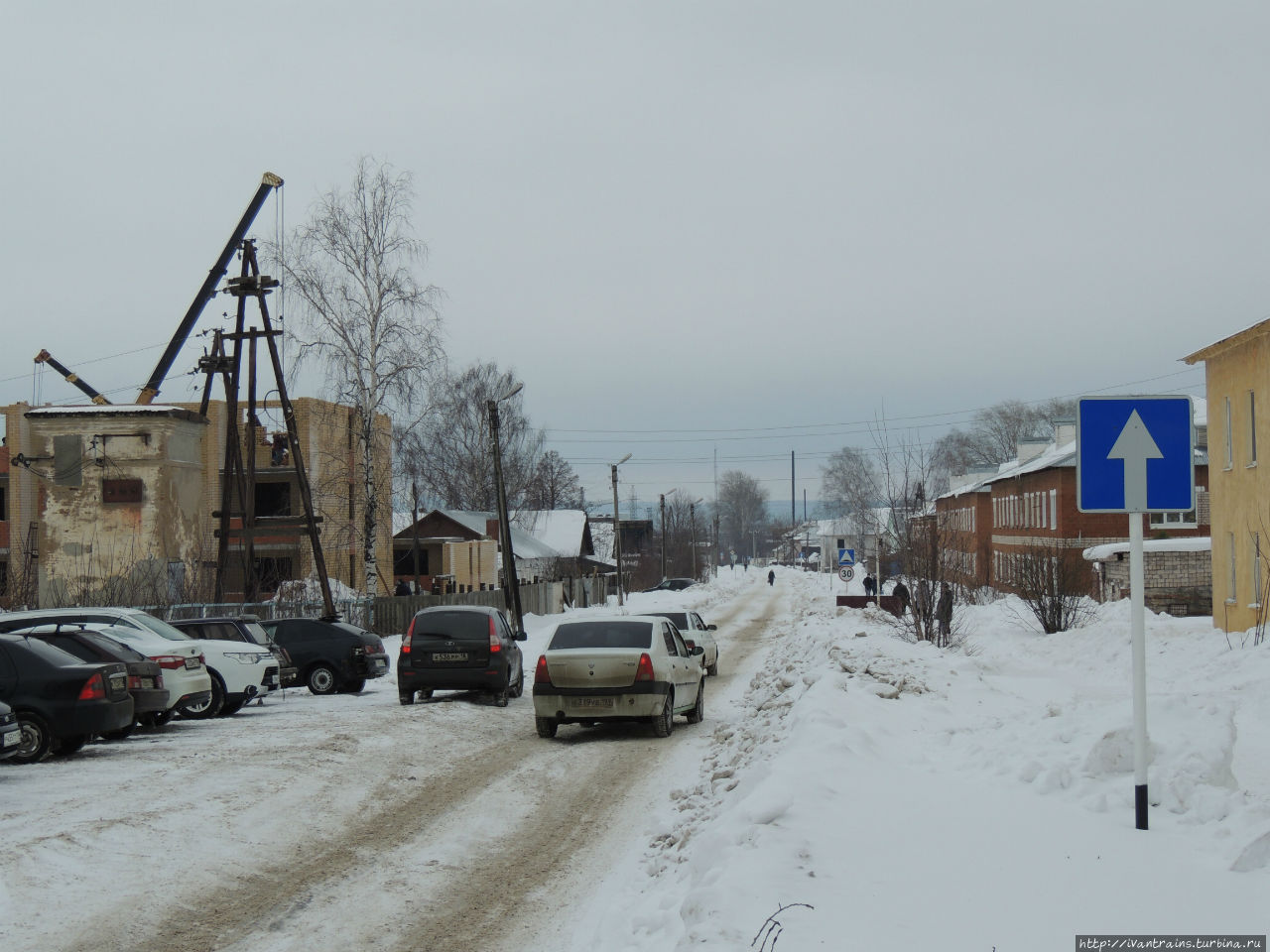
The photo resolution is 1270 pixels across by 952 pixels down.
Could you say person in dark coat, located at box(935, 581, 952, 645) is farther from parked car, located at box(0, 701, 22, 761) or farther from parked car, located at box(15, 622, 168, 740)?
parked car, located at box(0, 701, 22, 761)

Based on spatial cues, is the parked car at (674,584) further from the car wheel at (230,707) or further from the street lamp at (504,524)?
the car wheel at (230,707)

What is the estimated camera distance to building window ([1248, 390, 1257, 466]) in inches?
1001

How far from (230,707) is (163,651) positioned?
2.79m

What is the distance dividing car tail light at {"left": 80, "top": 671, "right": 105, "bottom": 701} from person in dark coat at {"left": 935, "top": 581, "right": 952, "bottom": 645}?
59.0 ft

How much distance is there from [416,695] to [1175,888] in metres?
17.4

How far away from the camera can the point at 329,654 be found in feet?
74.6

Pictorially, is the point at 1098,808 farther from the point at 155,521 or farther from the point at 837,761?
the point at 155,521

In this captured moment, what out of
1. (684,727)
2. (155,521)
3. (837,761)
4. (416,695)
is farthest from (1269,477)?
(155,521)

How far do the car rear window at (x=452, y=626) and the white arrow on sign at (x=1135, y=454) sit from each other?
13.7 meters

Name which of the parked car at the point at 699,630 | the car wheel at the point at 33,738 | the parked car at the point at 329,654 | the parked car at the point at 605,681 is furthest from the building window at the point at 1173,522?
the car wheel at the point at 33,738

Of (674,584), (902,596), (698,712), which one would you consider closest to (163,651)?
(698,712)

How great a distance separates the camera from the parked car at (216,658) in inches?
711

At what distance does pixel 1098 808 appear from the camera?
7445 mm

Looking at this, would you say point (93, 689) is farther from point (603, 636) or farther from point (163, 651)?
point (603, 636)
